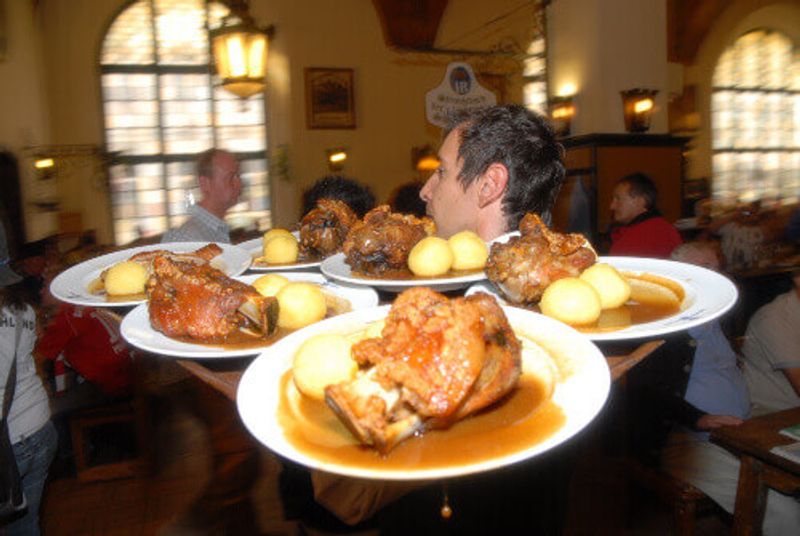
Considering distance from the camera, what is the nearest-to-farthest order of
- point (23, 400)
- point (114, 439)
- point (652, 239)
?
point (23, 400)
point (114, 439)
point (652, 239)

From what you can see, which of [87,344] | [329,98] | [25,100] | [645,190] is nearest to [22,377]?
[87,344]

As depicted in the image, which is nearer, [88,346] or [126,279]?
[126,279]

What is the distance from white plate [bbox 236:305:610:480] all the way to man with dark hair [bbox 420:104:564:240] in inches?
42.5

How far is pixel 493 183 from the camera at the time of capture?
84.4 inches

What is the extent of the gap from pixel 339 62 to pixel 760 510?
11071 mm

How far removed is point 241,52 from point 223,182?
225cm

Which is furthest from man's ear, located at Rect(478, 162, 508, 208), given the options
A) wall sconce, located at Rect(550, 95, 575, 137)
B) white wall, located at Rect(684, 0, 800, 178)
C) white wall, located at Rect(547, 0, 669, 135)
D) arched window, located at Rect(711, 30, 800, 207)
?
arched window, located at Rect(711, 30, 800, 207)

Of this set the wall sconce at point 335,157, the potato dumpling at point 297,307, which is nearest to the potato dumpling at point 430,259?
the potato dumpling at point 297,307

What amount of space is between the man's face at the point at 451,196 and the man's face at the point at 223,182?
3.76 metres

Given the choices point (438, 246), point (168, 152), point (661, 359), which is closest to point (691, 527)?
point (661, 359)

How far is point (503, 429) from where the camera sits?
810mm

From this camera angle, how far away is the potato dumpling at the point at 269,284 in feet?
4.52

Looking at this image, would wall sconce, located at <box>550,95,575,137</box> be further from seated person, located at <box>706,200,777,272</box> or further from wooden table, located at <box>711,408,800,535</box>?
wooden table, located at <box>711,408,800,535</box>

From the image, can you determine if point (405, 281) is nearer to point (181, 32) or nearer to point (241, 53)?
point (241, 53)
